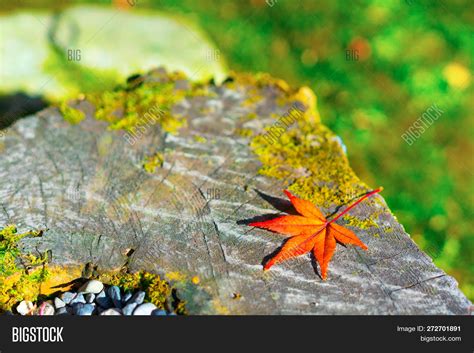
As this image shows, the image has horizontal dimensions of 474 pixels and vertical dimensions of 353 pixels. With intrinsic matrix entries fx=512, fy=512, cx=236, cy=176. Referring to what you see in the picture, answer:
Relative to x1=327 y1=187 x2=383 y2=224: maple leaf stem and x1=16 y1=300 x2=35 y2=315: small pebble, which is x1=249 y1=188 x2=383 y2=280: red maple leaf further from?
x1=16 y1=300 x2=35 y2=315: small pebble

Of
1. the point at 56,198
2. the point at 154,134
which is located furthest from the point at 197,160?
the point at 56,198

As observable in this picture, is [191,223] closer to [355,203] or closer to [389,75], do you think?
[355,203]

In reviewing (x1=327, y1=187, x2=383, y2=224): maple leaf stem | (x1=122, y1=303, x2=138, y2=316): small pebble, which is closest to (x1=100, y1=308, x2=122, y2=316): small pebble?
(x1=122, y1=303, x2=138, y2=316): small pebble

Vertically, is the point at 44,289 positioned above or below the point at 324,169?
below

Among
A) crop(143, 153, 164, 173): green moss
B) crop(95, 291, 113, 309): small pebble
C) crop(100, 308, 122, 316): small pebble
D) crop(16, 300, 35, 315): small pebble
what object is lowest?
crop(16, 300, 35, 315): small pebble
